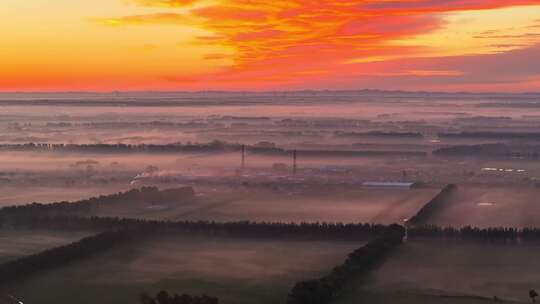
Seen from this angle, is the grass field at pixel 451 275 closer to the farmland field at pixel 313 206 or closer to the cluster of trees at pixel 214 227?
the cluster of trees at pixel 214 227

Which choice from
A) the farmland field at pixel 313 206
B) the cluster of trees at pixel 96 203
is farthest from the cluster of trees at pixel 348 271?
the cluster of trees at pixel 96 203

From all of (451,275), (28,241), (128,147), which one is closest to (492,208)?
(451,275)

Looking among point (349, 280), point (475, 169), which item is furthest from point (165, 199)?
point (475, 169)

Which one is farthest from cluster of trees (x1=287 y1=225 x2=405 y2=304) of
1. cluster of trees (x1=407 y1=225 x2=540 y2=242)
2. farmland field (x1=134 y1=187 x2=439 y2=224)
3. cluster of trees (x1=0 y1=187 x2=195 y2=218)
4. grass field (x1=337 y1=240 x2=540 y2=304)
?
cluster of trees (x1=0 y1=187 x2=195 y2=218)

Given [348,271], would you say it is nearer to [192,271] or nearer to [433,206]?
[192,271]

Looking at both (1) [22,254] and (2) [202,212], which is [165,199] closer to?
(2) [202,212]

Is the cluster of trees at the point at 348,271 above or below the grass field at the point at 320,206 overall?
below

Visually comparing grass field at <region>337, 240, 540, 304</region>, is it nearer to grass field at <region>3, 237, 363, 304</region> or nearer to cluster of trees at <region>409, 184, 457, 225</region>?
grass field at <region>3, 237, 363, 304</region>
